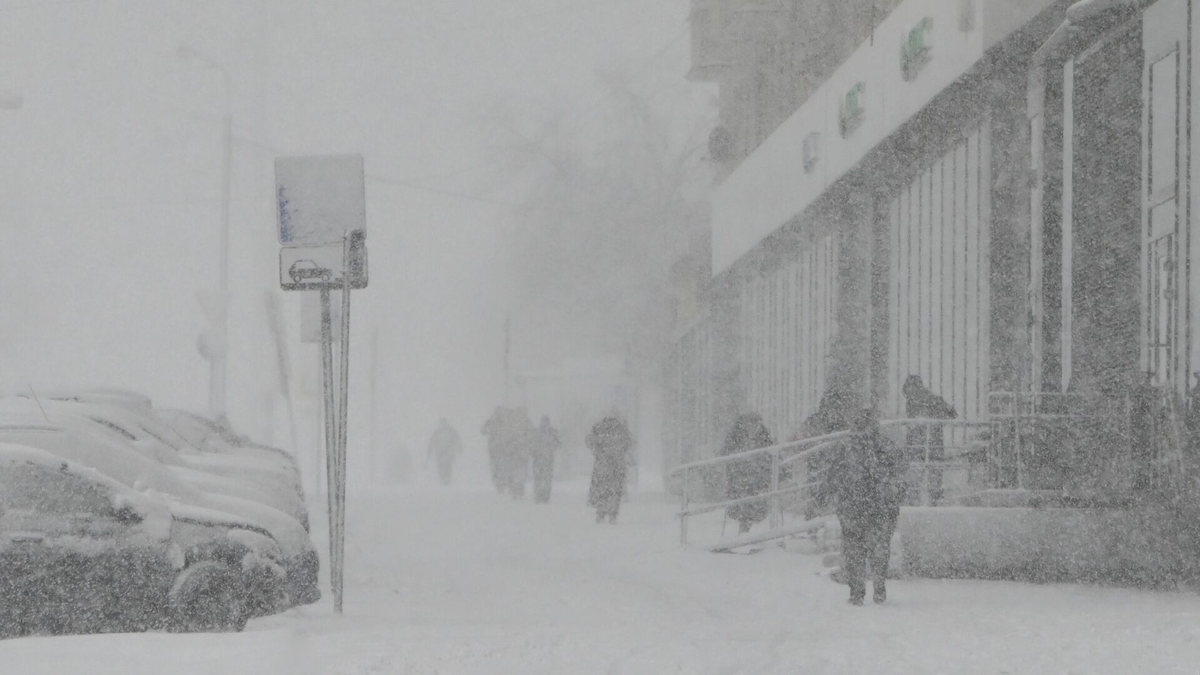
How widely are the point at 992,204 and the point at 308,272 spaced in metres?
9.27

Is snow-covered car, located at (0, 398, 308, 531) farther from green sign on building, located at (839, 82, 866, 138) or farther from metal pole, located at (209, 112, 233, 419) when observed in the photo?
metal pole, located at (209, 112, 233, 419)

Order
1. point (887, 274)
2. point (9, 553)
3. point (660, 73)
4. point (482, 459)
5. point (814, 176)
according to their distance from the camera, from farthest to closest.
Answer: point (482, 459) < point (660, 73) < point (814, 176) < point (887, 274) < point (9, 553)

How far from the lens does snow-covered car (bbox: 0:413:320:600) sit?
10477 millimetres

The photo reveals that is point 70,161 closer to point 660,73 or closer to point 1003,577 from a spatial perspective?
point 660,73

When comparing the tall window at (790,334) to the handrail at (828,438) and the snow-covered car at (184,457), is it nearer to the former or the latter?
the handrail at (828,438)

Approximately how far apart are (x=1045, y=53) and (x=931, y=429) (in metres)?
3.87

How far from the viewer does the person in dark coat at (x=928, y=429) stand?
679 inches

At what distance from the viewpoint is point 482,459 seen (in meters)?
77.4

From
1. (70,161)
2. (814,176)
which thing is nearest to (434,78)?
(70,161)

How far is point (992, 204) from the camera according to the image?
1862cm

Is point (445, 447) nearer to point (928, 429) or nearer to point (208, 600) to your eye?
point (928, 429)

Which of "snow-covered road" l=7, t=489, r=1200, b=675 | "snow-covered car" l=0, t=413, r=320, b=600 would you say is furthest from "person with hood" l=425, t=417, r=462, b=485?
"snow-covered car" l=0, t=413, r=320, b=600

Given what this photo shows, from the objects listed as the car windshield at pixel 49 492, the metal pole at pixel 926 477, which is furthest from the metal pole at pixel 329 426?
the metal pole at pixel 926 477

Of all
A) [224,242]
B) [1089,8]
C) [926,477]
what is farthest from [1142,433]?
[224,242]
